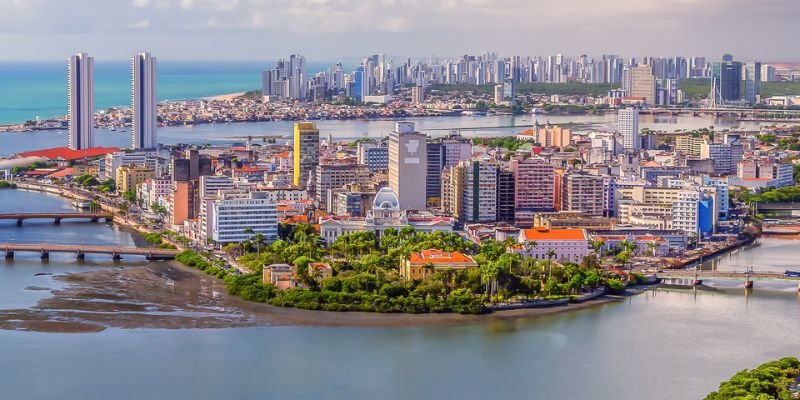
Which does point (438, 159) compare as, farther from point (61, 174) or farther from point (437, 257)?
point (61, 174)

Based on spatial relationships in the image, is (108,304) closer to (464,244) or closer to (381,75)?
(464,244)

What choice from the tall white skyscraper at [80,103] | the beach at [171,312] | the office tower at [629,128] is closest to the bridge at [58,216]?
the beach at [171,312]

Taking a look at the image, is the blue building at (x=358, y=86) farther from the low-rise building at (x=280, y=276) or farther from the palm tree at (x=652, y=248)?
the low-rise building at (x=280, y=276)

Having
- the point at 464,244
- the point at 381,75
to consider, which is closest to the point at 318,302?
the point at 464,244

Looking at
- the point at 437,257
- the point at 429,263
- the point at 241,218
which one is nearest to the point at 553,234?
the point at 437,257

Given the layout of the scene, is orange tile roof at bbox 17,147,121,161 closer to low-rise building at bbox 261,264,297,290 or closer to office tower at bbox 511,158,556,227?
office tower at bbox 511,158,556,227

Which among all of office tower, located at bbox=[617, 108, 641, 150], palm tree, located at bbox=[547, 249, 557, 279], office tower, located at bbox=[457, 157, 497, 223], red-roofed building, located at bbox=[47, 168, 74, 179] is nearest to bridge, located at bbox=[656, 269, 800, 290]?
palm tree, located at bbox=[547, 249, 557, 279]
